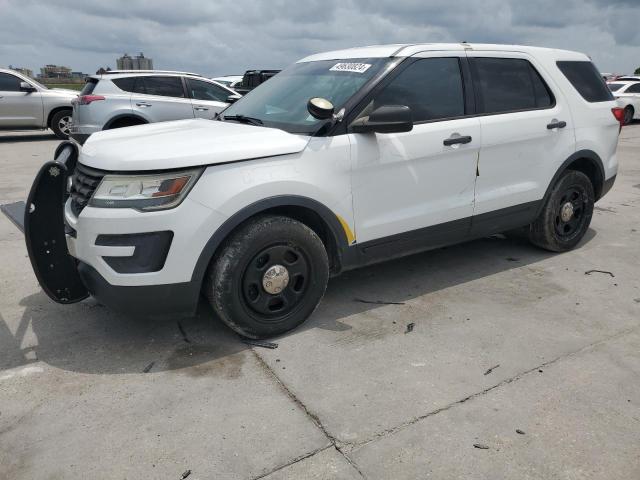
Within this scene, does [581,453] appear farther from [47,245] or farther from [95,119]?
[95,119]

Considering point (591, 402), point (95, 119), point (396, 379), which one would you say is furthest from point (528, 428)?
point (95, 119)

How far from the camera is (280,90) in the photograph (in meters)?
4.15

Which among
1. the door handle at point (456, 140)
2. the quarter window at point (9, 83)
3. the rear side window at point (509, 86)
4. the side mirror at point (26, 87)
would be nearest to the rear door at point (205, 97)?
the side mirror at point (26, 87)

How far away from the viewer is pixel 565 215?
16.2 ft

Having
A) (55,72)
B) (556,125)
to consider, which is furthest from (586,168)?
(55,72)

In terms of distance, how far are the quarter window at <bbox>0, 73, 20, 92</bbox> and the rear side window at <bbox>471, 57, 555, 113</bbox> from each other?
40.0ft

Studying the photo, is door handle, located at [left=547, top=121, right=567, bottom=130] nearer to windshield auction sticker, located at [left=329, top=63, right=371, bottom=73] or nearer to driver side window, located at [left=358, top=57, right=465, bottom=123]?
driver side window, located at [left=358, top=57, right=465, bottom=123]

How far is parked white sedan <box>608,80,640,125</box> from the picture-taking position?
717 inches

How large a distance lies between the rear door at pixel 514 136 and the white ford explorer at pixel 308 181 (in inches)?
0.6

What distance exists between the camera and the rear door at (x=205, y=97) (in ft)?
34.4

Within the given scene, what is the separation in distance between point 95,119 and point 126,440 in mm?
8271

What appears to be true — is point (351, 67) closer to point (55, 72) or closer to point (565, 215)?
point (565, 215)

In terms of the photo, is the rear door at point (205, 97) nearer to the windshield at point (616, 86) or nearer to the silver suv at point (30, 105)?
the silver suv at point (30, 105)

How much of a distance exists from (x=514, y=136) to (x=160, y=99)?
7.55m
